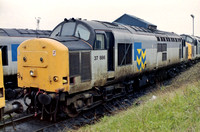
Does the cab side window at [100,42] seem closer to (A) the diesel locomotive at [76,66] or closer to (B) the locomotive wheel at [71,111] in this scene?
(A) the diesel locomotive at [76,66]

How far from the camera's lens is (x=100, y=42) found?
897 centimetres

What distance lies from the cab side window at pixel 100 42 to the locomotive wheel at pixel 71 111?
2.39 metres

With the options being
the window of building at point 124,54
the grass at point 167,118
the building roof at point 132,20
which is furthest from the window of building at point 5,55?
the building roof at point 132,20

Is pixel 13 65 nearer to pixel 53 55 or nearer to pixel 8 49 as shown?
pixel 8 49

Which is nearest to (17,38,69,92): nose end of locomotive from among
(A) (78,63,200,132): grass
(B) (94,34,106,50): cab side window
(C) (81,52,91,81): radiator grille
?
(C) (81,52,91,81): radiator grille

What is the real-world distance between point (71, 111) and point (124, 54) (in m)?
3.66

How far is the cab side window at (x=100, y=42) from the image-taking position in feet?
28.7

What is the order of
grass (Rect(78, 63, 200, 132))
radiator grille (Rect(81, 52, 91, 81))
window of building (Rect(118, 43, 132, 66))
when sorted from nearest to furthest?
grass (Rect(78, 63, 200, 132)) → radiator grille (Rect(81, 52, 91, 81)) → window of building (Rect(118, 43, 132, 66))

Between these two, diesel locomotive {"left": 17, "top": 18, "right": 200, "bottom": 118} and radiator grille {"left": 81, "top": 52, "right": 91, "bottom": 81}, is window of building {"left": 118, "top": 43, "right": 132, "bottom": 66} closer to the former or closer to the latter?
diesel locomotive {"left": 17, "top": 18, "right": 200, "bottom": 118}

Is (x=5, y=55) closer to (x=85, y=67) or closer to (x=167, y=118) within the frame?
(x=85, y=67)

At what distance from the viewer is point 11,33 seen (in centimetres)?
1326

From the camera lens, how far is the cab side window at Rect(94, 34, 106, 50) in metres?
8.76

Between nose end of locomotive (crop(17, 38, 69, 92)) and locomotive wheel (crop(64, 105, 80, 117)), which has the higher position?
nose end of locomotive (crop(17, 38, 69, 92))

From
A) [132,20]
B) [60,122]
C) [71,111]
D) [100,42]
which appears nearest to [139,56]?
[100,42]
